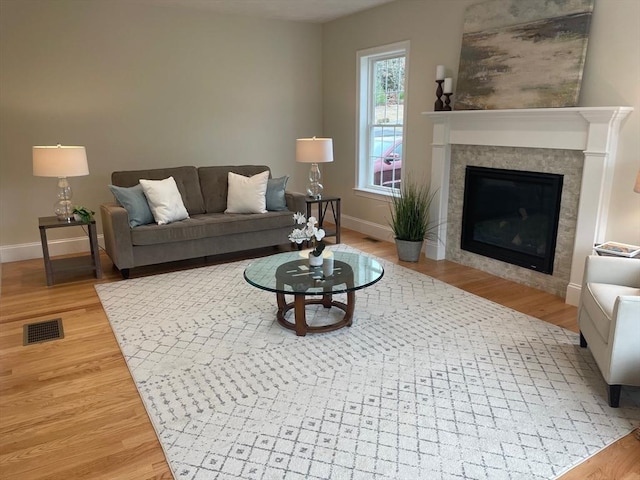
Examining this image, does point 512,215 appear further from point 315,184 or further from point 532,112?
point 315,184

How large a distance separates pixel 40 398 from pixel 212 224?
7.80ft

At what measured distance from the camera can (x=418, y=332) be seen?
10.2 ft

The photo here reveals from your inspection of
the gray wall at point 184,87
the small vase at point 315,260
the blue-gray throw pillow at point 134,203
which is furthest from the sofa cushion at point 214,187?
the small vase at point 315,260

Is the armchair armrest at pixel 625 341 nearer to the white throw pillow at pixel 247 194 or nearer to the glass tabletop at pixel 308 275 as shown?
the glass tabletop at pixel 308 275

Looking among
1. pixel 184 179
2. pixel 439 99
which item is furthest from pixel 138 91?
pixel 439 99

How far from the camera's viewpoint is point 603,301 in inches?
97.0

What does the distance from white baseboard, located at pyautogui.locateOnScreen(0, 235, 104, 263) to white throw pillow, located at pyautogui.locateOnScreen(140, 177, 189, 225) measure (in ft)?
4.22

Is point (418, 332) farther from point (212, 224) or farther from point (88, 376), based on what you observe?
point (212, 224)

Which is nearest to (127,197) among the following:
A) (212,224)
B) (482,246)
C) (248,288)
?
(212,224)

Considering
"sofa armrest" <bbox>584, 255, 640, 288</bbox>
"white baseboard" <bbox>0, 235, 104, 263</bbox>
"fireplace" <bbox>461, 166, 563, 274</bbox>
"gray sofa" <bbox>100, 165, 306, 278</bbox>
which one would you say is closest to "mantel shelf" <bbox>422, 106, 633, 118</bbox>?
"fireplace" <bbox>461, 166, 563, 274</bbox>

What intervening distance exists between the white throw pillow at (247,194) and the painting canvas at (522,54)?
2.12m

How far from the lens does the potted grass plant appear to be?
460 centimetres

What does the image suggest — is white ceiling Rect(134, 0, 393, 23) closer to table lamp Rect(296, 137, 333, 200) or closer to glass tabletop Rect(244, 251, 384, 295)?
table lamp Rect(296, 137, 333, 200)

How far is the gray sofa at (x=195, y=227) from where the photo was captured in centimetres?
418
